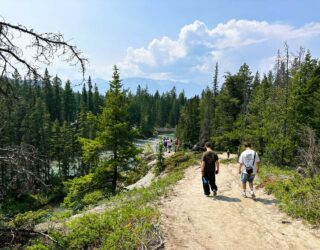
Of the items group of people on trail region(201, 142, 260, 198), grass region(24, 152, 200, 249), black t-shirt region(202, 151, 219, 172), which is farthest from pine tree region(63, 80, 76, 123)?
grass region(24, 152, 200, 249)

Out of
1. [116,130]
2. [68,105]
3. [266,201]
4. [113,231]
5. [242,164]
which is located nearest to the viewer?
[113,231]

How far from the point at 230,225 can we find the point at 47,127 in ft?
172

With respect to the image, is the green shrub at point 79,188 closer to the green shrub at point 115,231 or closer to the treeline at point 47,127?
the treeline at point 47,127

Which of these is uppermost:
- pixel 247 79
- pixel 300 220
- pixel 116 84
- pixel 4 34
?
pixel 247 79

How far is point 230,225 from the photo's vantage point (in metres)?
9.03

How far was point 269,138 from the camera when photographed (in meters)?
27.5

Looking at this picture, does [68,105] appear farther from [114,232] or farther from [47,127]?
[114,232]

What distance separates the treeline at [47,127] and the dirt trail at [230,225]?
12.1 feet

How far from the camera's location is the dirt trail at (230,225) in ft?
25.8

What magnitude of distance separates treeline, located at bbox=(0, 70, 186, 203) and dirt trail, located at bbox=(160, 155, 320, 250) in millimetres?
3678

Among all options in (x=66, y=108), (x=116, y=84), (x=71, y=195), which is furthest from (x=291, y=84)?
(x=66, y=108)

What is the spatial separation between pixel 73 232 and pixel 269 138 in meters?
22.2

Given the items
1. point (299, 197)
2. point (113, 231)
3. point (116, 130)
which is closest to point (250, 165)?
point (299, 197)

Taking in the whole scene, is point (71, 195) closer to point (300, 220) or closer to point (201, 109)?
point (300, 220)
